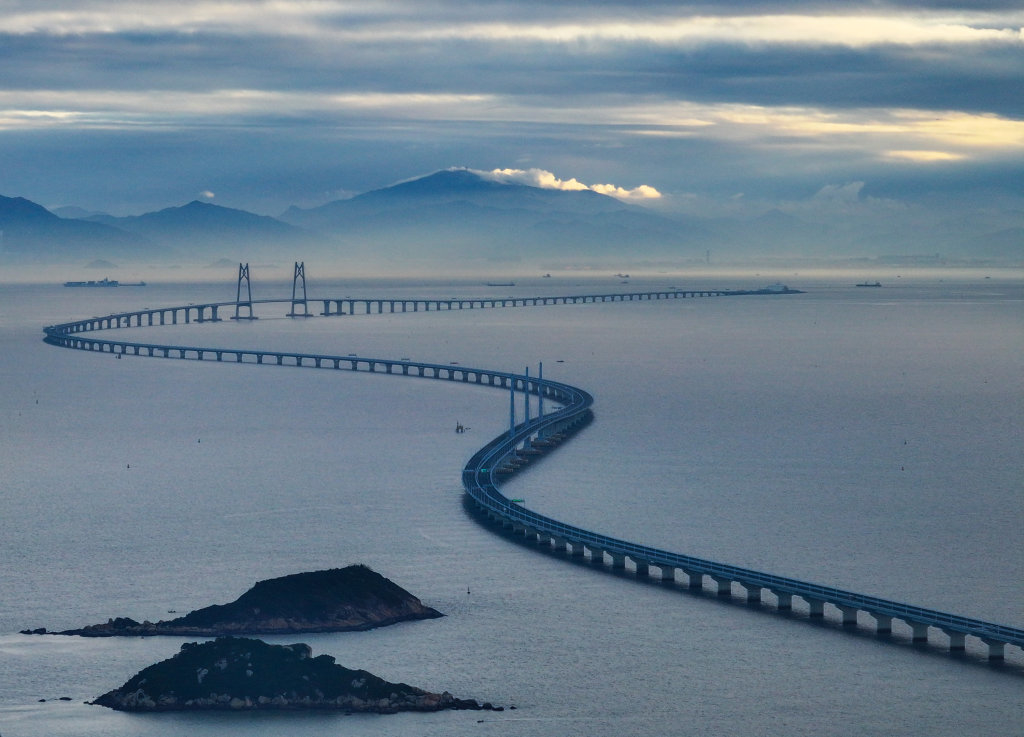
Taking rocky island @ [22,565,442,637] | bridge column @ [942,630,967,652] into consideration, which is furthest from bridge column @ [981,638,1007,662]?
rocky island @ [22,565,442,637]

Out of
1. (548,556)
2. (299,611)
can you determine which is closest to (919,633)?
(548,556)

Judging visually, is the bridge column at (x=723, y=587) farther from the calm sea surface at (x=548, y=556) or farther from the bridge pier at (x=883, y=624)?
the bridge pier at (x=883, y=624)

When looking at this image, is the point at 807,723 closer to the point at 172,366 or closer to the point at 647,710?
the point at 647,710

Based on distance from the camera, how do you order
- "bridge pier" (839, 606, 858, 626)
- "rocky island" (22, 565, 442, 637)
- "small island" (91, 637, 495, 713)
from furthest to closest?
"bridge pier" (839, 606, 858, 626), "rocky island" (22, 565, 442, 637), "small island" (91, 637, 495, 713)

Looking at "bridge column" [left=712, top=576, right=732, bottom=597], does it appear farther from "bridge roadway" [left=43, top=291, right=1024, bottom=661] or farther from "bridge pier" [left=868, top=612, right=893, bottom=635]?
"bridge pier" [left=868, top=612, right=893, bottom=635]

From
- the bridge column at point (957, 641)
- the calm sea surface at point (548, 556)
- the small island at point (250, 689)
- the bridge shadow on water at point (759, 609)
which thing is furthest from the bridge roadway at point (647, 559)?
the small island at point (250, 689)

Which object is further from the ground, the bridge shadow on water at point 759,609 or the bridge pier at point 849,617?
the bridge pier at point 849,617

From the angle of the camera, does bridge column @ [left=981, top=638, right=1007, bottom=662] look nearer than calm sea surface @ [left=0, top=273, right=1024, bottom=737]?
No
